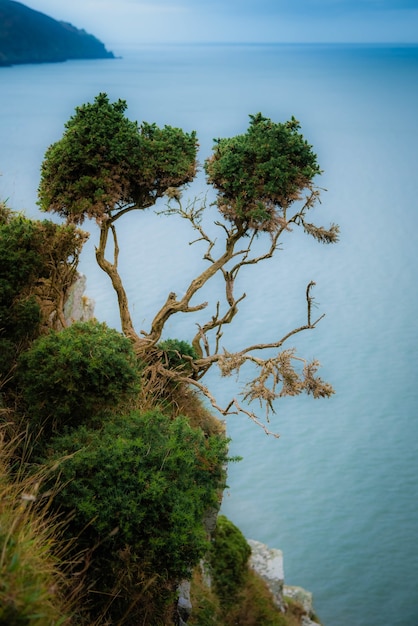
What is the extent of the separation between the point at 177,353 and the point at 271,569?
29.3 ft

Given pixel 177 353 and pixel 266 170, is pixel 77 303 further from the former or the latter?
pixel 266 170

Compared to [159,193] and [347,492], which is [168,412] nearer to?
[159,193]

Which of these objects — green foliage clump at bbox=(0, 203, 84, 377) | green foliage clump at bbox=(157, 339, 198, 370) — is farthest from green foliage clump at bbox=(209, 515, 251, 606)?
green foliage clump at bbox=(0, 203, 84, 377)

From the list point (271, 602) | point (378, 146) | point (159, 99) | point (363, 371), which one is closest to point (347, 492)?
point (363, 371)

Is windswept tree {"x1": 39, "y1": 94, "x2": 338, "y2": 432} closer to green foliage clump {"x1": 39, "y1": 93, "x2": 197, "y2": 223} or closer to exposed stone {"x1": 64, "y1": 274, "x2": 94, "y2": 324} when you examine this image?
green foliage clump {"x1": 39, "y1": 93, "x2": 197, "y2": 223}

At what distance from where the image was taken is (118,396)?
9672mm

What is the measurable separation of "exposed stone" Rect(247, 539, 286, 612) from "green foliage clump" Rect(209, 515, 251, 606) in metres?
0.75

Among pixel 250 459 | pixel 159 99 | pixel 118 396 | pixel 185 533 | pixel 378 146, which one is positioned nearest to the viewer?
pixel 185 533

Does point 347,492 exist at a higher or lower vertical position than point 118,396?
higher

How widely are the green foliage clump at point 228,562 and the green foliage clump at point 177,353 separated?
5716 mm

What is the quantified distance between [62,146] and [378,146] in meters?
91.6

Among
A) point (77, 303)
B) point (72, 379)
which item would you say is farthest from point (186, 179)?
point (72, 379)

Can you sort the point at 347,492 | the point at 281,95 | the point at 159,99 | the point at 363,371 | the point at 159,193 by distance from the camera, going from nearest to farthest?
the point at 159,193, the point at 347,492, the point at 363,371, the point at 159,99, the point at 281,95

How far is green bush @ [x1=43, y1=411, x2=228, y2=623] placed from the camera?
315 inches
